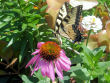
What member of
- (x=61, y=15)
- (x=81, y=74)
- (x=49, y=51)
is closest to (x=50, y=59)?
(x=49, y=51)

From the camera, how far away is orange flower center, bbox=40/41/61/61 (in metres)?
1.01

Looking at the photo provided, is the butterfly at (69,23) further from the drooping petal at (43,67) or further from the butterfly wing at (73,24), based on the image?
the drooping petal at (43,67)

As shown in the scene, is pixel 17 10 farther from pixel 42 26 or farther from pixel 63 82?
pixel 63 82

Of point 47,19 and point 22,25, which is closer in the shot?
point 22,25

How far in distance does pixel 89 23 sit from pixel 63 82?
0.43 meters

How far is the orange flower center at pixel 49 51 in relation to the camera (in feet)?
3.30

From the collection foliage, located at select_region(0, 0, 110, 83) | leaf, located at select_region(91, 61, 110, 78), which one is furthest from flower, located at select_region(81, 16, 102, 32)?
leaf, located at select_region(91, 61, 110, 78)

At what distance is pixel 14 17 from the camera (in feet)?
3.82

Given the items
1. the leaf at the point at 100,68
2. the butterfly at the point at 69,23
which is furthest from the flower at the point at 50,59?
the butterfly at the point at 69,23


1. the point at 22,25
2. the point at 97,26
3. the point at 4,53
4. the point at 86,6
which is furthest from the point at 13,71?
the point at 86,6

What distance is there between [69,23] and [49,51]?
0.38 meters

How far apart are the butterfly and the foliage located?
91mm

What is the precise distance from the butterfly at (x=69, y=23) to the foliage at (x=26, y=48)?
9 centimetres

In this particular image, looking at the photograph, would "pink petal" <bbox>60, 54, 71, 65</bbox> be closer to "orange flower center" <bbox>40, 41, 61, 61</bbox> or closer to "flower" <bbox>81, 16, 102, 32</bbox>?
"orange flower center" <bbox>40, 41, 61, 61</bbox>
